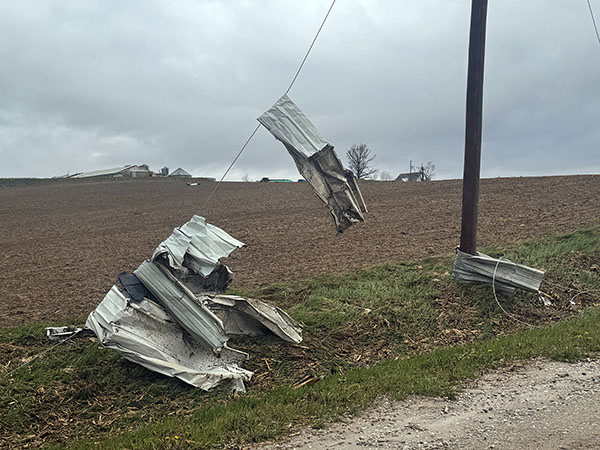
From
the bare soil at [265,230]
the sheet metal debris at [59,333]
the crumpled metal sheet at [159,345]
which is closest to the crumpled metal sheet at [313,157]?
the crumpled metal sheet at [159,345]

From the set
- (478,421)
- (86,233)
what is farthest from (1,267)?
(478,421)

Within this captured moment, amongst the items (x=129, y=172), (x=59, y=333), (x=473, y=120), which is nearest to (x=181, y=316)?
(x=59, y=333)

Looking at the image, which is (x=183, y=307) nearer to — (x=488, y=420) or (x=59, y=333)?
(x=59, y=333)

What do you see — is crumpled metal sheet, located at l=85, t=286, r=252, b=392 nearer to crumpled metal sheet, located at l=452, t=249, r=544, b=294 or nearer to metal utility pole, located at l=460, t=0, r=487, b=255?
crumpled metal sheet, located at l=452, t=249, r=544, b=294

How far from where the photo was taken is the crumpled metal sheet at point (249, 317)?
21.0 ft

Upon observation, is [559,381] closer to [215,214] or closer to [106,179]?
[215,214]

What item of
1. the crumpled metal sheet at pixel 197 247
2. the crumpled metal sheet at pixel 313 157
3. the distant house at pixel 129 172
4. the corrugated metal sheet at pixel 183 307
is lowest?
the corrugated metal sheet at pixel 183 307

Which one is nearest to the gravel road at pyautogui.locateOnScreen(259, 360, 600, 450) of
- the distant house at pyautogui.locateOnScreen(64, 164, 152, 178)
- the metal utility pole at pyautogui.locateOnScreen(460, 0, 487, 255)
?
the metal utility pole at pyautogui.locateOnScreen(460, 0, 487, 255)

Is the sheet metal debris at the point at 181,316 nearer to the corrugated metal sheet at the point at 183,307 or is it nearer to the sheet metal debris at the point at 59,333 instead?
the corrugated metal sheet at the point at 183,307

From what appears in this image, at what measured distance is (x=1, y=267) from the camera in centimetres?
1453

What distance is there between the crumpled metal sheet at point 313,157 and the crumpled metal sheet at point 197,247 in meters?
1.30

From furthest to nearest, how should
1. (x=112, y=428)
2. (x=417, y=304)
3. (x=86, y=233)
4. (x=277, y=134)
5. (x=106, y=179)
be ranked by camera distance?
(x=106, y=179) < (x=86, y=233) < (x=417, y=304) < (x=277, y=134) < (x=112, y=428)

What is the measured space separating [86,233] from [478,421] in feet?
66.5

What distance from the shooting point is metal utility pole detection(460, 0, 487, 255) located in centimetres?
833
